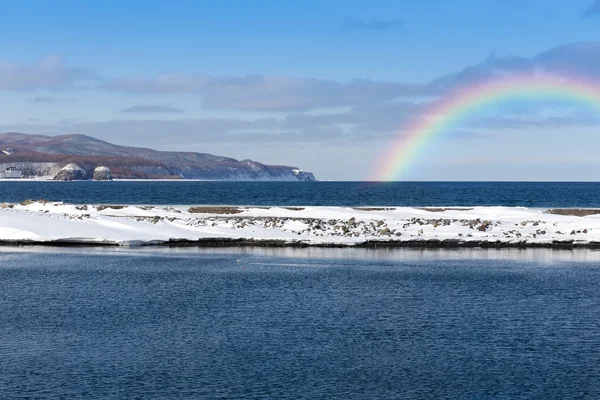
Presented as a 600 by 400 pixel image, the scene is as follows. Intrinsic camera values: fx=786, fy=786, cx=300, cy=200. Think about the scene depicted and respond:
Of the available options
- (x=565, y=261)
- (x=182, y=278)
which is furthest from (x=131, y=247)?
(x=565, y=261)

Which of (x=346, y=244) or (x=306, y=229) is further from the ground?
(x=306, y=229)

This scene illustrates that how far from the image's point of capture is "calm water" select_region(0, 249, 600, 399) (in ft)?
55.0

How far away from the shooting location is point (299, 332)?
71.6ft

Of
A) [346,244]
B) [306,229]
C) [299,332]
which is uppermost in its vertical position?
[306,229]

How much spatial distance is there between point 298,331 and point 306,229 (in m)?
35.1

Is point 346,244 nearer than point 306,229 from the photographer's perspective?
Yes

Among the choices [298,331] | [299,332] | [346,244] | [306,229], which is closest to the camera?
[299,332]

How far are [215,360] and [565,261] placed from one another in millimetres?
27588

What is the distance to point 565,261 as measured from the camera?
41219 mm

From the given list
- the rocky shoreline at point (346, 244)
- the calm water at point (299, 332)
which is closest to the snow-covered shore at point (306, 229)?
the rocky shoreline at point (346, 244)

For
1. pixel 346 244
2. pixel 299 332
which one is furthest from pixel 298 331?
pixel 346 244

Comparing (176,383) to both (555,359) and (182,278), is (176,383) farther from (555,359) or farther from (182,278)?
(182,278)

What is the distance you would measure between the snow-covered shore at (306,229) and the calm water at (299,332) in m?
13.5

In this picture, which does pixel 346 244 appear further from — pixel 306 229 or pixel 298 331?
pixel 298 331
